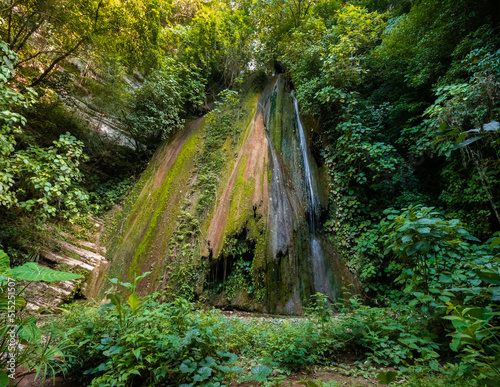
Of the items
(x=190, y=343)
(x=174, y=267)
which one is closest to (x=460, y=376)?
(x=190, y=343)

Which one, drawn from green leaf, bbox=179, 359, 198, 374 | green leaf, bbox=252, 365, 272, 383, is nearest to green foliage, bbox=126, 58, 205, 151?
green leaf, bbox=179, 359, 198, 374

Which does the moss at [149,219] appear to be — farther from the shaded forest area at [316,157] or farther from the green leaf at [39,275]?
the green leaf at [39,275]

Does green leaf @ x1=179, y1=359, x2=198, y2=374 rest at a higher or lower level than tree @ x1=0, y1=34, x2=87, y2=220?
lower

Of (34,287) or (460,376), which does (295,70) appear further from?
(34,287)

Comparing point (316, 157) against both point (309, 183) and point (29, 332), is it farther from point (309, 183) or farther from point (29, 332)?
point (29, 332)

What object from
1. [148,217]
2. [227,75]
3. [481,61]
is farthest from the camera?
[227,75]

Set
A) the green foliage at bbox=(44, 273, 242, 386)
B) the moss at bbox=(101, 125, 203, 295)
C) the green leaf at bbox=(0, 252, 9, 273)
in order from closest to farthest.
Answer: the green leaf at bbox=(0, 252, 9, 273), the green foliage at bbox=(44, 273, 242, 386), the moss at bbox=(101, 125, 203, 295)

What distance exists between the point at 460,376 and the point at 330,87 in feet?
20.9

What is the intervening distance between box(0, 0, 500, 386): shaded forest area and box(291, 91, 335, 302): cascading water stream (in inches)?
15.4

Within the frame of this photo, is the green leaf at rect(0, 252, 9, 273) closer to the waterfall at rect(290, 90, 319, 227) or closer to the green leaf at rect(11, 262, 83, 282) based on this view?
the green leaf at rect(11, 262, 83, 282)

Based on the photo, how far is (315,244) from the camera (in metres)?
5.71

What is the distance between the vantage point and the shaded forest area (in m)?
1.91

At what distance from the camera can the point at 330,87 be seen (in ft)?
20.2

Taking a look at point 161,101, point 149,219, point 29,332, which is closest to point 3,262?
point 29,332
